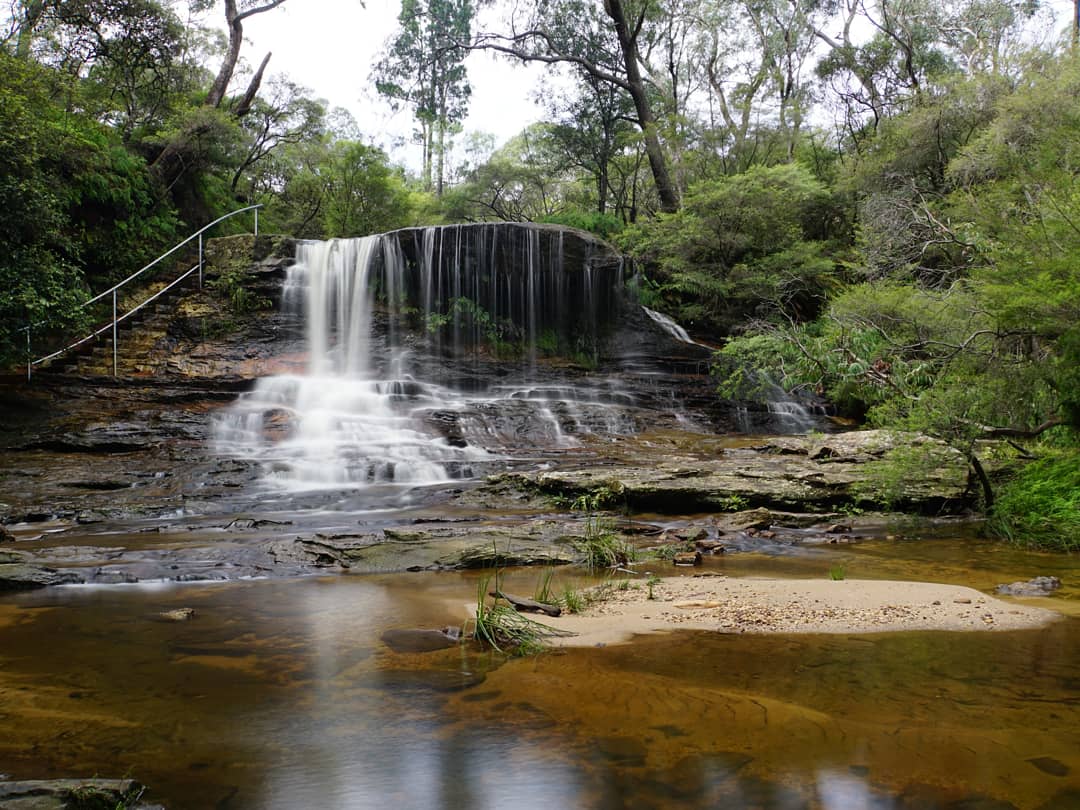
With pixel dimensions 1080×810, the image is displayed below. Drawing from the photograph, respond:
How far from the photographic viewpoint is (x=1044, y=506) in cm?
711

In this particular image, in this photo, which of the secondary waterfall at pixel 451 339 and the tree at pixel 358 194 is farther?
the tree at pixel 358 194

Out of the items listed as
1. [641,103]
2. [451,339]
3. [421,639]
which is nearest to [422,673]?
[421,639]

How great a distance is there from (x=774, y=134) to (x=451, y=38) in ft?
44.4

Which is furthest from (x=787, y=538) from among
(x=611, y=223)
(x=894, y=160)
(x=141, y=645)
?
(x=611, y=223)

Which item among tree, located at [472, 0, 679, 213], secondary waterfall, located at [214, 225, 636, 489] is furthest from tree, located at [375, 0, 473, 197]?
secondary waterfall, located at [214, 225, 636, 489]

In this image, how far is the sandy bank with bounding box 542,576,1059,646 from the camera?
4133mm

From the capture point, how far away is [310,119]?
26.7 m

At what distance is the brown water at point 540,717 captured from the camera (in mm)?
2365

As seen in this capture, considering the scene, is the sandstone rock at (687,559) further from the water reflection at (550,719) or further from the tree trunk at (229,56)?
the tree trunk at (229,56)

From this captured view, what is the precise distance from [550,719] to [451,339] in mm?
18397

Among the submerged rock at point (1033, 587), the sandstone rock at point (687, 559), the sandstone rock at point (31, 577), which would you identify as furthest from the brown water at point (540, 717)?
the sandstone rock at point (687, 559)

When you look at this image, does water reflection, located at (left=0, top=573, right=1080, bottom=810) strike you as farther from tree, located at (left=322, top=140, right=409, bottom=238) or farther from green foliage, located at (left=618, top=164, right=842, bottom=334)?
tree, located at (left=322, top=140, right=409, bottom=238)

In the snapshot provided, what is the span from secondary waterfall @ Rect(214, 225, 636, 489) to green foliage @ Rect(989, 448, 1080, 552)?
28.1ft

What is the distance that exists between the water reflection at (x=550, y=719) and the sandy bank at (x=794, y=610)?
24 centimetres
